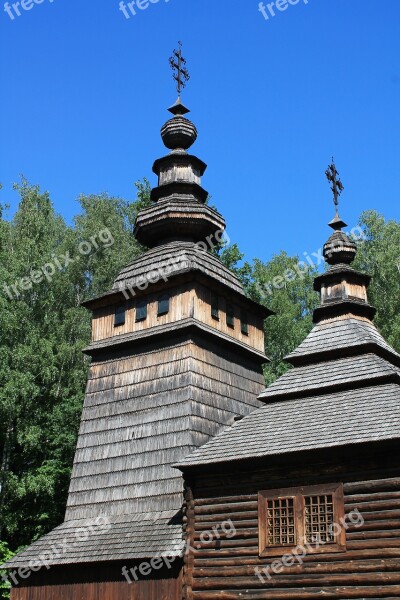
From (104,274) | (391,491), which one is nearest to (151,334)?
(391,491)

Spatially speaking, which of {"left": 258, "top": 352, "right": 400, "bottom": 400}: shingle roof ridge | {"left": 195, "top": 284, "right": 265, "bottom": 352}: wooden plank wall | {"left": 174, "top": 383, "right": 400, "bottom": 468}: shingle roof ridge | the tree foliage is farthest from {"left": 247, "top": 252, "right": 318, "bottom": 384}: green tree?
{"left": 174, "top": 383, "right": 400, "bottom": 468}: shingle roof ridge

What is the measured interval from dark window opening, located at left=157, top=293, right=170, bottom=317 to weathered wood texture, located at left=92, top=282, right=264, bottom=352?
10 centimetres

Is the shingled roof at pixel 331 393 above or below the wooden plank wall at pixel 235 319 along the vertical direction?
below

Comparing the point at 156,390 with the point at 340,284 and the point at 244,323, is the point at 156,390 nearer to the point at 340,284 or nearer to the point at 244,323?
the point at 244,323

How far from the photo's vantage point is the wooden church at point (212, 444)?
15062 mm

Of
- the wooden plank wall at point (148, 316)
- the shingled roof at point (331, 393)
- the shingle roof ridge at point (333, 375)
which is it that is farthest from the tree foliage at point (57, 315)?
the shingle roof ridge at point (333, 375)

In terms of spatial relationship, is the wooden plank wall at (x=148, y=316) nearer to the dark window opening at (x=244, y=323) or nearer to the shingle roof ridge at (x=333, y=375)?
the dark window opening at (x=244, y=323)

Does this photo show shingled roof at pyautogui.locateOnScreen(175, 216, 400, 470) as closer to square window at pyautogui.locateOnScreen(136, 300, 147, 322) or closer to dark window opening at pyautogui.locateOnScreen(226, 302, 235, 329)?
dark window opening at pyautogui.locateOnScreen(226, 302, 235, 329)

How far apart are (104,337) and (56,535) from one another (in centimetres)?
575

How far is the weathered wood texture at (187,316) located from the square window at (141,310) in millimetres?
118

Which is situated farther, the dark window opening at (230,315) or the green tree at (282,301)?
the green tree at (282,301)

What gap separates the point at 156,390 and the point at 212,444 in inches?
132

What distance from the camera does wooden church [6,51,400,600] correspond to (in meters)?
15.1

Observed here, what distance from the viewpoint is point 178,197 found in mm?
24875
